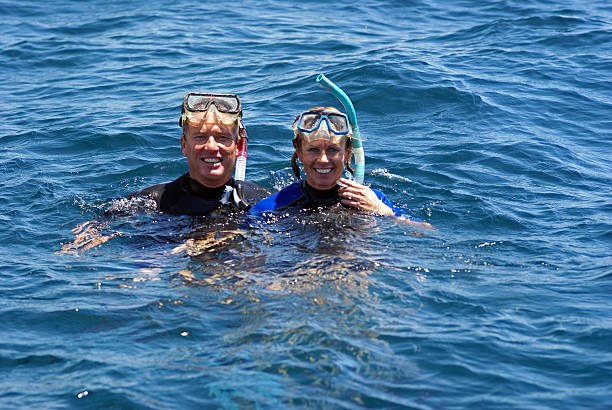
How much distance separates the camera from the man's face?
5523 mm

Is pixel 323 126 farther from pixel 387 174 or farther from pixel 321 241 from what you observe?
pixel 387 174

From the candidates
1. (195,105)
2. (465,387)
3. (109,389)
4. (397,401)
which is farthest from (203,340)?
(195,105)

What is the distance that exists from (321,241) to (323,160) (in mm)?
616

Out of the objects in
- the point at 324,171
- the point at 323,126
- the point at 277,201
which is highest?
the point at 323,126

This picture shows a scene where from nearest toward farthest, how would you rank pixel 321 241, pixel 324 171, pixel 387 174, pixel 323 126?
pixel 321 241 → pixel 323 126 → pixel 324 171 → pixel 387 174

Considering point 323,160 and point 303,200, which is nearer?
point 323,160

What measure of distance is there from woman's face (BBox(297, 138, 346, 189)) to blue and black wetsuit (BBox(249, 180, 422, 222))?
0.51ft

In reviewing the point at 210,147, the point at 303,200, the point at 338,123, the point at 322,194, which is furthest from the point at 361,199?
the point at 210,147

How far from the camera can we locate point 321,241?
17.5 ft

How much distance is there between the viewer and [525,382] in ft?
12.0

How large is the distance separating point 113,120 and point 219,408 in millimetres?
6393

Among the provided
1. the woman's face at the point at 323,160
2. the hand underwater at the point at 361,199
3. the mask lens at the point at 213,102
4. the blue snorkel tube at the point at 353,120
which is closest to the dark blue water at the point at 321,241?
the hand underwater at the point at 361,199

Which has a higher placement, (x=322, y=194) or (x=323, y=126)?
(x=323, y=126)

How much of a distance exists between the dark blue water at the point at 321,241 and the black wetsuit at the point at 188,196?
12 cm
